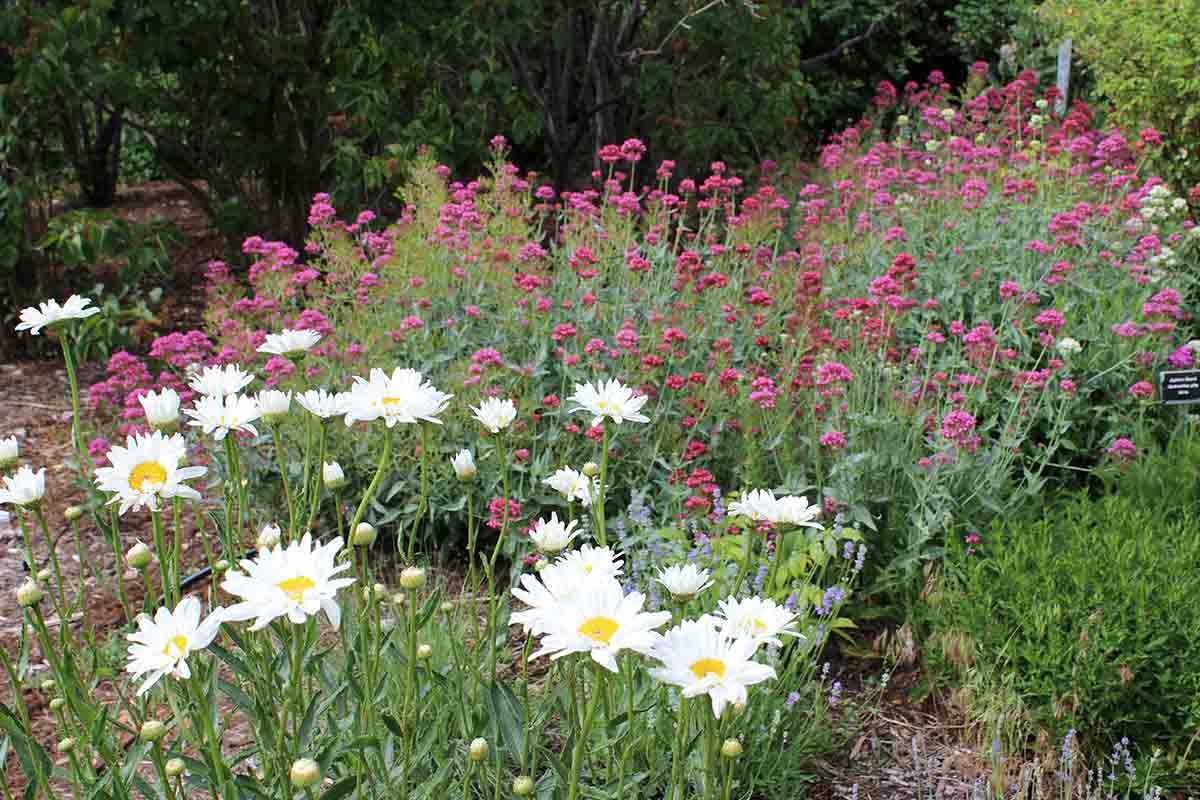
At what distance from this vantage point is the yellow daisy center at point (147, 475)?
164 centimetres

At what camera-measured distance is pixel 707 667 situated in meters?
1.36

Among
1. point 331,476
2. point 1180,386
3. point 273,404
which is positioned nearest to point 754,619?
point 331,476

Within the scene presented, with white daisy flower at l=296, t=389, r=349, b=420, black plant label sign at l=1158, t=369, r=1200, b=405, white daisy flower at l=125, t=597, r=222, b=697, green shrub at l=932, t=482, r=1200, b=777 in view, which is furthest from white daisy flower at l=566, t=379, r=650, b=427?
black plant label sign at l=1158, t=369, r=1200, b=405

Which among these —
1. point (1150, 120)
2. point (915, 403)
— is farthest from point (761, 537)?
point (1150, 120)

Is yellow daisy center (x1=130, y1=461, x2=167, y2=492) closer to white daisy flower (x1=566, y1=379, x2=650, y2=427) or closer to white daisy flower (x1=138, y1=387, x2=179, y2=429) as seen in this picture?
white daisy flower (x1=138, y1=387, x2=179, y2=429)

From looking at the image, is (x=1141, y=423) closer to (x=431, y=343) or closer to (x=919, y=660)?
(x=919, y=660)

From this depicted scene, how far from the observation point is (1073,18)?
682 centimetres

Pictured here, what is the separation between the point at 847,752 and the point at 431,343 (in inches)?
76.1

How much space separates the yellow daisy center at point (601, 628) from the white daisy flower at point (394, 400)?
1.60 feet

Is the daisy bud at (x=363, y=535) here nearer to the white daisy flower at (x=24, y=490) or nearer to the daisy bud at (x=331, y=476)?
the daisy bud at (x=331, y=476)

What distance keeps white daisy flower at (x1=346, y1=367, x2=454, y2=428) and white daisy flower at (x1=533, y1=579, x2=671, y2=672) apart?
470 millimetres

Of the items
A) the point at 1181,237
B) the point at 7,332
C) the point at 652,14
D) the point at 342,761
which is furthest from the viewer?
the point at 652,14

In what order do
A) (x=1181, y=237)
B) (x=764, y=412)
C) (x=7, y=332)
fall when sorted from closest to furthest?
(x=764, y=412) → (x=1181, y=237) → (x=7, y=332)

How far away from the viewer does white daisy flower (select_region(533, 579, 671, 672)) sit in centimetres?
128
